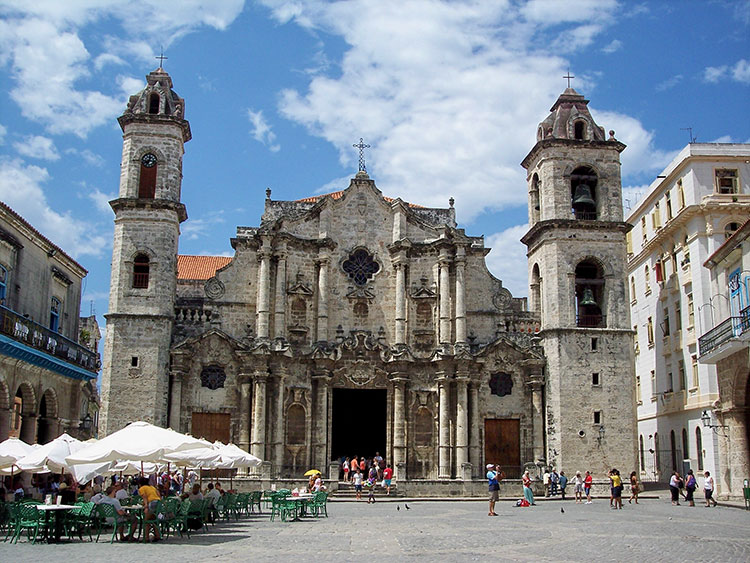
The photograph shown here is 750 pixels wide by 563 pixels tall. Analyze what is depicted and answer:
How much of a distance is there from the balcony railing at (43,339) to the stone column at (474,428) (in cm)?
1595

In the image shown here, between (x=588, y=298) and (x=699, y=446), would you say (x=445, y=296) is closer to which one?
(x=588, y=298)

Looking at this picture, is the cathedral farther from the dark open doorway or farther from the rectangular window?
the rectangular window

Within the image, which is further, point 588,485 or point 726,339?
point 588,485

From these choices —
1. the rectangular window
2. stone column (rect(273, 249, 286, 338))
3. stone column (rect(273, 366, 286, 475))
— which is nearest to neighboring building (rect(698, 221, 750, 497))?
the rectangular window

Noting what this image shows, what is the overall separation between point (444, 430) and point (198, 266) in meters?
24.2

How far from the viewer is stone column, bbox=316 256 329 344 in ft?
121

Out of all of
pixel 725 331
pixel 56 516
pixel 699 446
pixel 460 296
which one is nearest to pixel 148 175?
pixel 460 296

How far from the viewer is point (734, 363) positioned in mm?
28344

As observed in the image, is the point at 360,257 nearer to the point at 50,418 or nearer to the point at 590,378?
the point at 590,378

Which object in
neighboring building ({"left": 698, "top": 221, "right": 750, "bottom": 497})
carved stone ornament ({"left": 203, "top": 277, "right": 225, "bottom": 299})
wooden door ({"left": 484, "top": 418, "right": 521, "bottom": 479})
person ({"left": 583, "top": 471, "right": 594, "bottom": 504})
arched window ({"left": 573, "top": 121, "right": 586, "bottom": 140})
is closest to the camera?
neighboring building ({"left": 698, "top": 221, "right": 750, "bottom": 497})

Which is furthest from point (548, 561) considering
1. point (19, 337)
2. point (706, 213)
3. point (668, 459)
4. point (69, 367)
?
point (668, 459)

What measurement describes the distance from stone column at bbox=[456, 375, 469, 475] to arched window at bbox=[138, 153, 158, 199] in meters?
15.7

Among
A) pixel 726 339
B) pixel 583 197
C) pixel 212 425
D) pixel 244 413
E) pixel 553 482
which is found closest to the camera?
pixel 726 339

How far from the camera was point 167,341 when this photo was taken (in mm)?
35094
